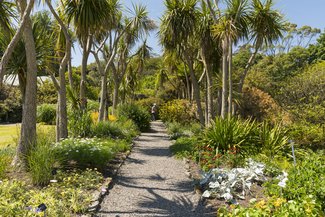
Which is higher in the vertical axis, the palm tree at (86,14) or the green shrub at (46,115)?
the palm tree at (86,14)

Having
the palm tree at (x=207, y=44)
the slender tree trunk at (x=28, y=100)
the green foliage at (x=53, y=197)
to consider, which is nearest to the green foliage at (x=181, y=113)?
the palm tree at (x=207, y=44)

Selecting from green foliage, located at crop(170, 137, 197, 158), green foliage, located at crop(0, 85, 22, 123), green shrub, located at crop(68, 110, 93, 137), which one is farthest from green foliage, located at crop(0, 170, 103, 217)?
green foliage, located at crop(0, 85, 22, 123)

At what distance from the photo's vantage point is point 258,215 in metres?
3.38

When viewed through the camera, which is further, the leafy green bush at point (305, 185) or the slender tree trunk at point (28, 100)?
the slender tree trunk at point (28, 100)

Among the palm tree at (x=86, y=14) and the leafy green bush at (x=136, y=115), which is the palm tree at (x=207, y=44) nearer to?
the palm tree at (x=86, y=14)

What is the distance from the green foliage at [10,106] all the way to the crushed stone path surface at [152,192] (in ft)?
59.1

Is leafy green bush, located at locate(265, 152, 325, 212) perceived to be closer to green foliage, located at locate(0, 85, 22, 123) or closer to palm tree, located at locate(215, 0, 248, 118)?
palm tree, located at locate(215, 0, 248, 118)

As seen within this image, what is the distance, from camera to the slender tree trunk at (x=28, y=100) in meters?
6.37

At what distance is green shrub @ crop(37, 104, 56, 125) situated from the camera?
19.0 m

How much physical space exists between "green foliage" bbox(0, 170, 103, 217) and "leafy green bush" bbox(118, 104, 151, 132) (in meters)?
10.7

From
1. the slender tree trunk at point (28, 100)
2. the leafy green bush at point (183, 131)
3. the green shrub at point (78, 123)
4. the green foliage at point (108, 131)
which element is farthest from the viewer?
the leafy green bush at point (183, 131)

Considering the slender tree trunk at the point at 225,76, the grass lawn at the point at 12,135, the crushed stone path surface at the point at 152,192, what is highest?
the slender tree trunk at the point at 225,76

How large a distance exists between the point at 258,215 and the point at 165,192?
263 cm

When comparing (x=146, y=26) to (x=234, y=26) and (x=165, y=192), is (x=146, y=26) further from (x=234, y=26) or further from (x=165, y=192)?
(x=165, y=192)
